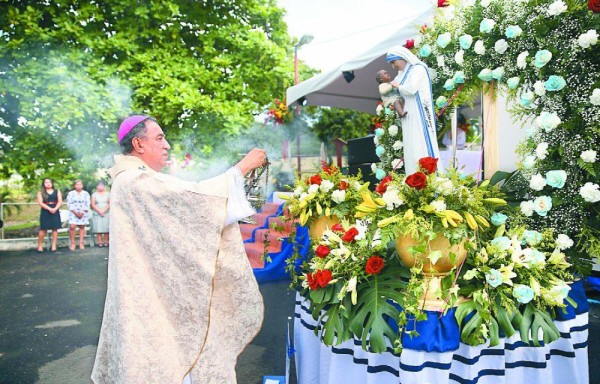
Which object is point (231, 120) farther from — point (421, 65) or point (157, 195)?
point (157, 195)

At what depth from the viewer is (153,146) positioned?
2.57 meters

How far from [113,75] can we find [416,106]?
347 inches

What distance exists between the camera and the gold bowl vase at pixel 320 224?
3.53 meters

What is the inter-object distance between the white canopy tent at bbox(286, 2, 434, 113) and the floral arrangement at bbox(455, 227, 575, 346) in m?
3.14

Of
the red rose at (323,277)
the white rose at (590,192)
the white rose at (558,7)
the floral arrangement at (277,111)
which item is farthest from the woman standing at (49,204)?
the white rose at (590,192)

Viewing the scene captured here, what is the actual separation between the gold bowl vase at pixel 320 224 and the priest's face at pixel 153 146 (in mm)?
1398

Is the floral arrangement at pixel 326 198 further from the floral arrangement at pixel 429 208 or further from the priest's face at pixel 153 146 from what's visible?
the priest's face at pixel 153 146

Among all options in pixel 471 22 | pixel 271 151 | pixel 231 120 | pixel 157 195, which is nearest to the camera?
pixel 157 195

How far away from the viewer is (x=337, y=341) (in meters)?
2.55

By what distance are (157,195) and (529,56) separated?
8.43 feet

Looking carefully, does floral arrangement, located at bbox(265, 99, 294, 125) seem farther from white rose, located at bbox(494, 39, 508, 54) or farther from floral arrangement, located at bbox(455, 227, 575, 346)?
floral arrangement, located at bbox(455, 227, 575, 346)

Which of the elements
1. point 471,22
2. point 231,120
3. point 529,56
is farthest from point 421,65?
point 231,120

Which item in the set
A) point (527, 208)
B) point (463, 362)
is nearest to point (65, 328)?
point (463, 362)

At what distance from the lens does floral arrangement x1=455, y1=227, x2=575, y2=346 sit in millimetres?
2348
